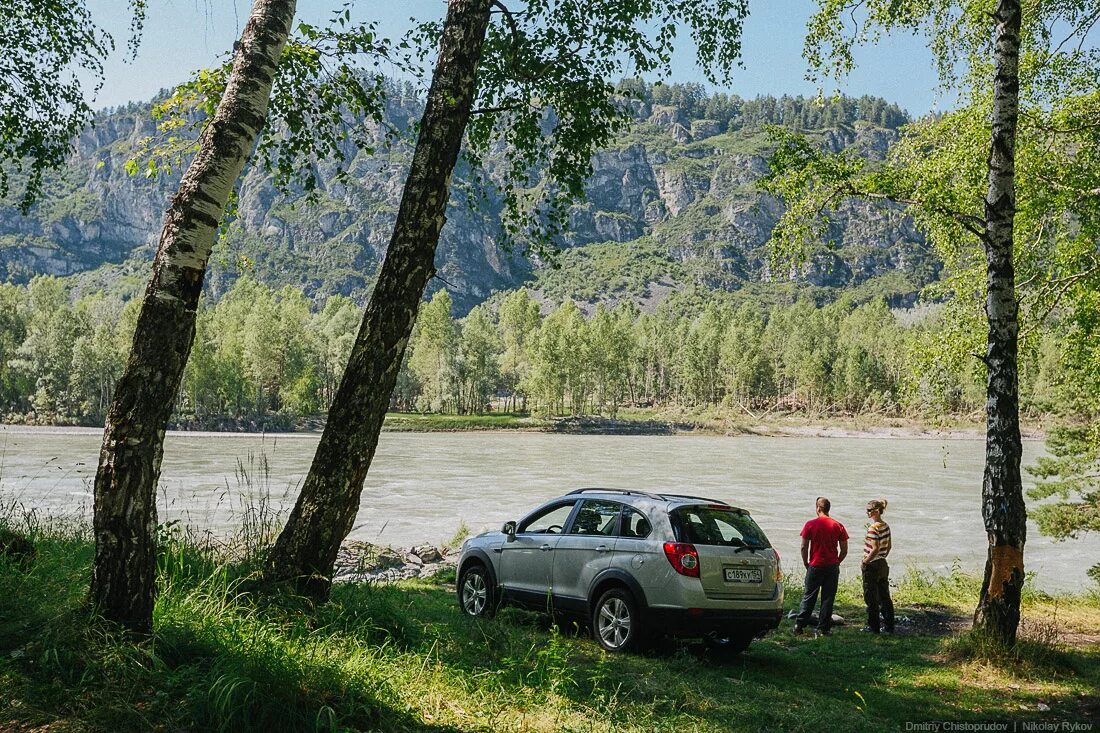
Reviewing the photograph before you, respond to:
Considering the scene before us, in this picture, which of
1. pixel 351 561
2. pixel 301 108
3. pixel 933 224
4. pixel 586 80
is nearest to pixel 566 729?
pixel 301 108

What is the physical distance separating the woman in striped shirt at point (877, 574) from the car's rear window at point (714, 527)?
2645 mm

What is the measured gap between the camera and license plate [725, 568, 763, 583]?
8.16m

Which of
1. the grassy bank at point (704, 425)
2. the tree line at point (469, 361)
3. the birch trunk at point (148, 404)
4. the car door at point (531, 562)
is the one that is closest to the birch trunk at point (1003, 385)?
the car door at point (531, 562)

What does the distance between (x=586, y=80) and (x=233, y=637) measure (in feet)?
22.1

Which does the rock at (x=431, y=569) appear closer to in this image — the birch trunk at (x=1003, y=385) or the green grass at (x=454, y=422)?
the birch trunk at (x=1003, y=385)

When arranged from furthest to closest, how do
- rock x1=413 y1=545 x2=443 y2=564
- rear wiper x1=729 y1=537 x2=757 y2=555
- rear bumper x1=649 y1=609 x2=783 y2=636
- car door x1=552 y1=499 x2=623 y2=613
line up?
rock x1=413 y1=545 x2=443 y2=564 → car door x1=552 y1=499 x2=623 y2=613 → rear wiper x1=729 y1=537 x2=757 y2=555 → rear bumper x1=649 y1=609 x2=783 y2=636

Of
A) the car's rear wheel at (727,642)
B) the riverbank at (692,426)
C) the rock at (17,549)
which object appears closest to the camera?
the rock at (17,549)

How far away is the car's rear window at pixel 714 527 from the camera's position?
8211 mm

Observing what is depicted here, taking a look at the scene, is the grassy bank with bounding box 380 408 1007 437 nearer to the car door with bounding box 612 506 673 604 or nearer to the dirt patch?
the dirt patch

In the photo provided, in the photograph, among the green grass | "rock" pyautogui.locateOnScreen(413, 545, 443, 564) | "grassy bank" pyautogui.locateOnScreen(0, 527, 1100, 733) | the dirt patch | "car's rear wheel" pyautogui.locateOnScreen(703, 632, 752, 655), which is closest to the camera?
"grassy bank" pyautogui.locateOnScreen(0, 527, 1100, 733)

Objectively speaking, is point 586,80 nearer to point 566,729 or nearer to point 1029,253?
point 566,729

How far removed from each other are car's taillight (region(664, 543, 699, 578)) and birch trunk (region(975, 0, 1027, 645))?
2989mm

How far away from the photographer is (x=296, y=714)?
4008 millimetres

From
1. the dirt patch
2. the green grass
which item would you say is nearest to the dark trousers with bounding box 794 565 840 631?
Answer: the dirt patch
